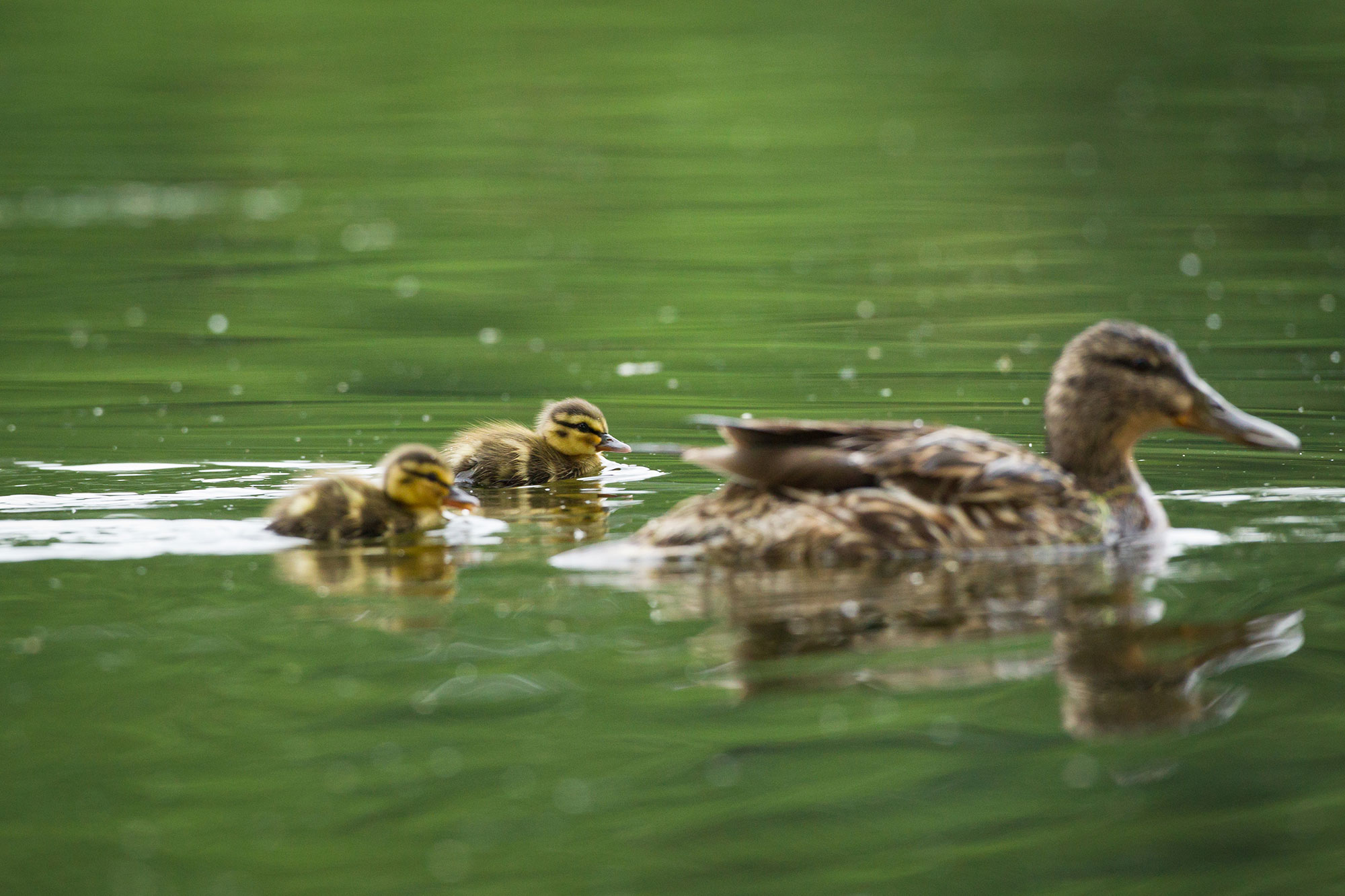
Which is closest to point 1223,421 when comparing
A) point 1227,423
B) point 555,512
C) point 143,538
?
point 1227,423

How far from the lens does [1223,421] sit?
6.45m

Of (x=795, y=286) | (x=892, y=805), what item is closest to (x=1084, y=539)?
(x=892, y=805)

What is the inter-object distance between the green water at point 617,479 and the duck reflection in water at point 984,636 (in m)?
0.03

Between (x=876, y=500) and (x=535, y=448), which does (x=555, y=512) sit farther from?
(x=876, y=500)

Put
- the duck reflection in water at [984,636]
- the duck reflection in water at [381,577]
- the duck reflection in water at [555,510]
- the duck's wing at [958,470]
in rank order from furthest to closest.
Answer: the duck reflection in water at [555,510]
the duck's wing at [958,470]
the duck reflection in water at [381,577]
the duck reflection in water at [984,636]

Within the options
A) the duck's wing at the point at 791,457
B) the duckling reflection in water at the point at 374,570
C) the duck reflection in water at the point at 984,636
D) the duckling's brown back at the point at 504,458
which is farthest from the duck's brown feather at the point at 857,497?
the duckling's brown back at the point at 504,458

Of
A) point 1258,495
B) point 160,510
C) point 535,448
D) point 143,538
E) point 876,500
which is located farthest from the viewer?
point 535,448

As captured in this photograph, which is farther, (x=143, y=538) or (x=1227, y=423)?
(x=1227, y=423)

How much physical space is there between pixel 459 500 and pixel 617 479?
146cm

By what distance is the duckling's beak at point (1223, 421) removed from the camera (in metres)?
6.43

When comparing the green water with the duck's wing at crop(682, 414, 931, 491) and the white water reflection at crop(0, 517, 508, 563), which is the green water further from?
the duck's wing at crop(682, 414, 931, 491)

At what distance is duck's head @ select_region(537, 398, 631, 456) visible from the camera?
7.99m

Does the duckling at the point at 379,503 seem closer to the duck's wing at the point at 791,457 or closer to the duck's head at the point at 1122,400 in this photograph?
the duck's wing at the point at 791,457

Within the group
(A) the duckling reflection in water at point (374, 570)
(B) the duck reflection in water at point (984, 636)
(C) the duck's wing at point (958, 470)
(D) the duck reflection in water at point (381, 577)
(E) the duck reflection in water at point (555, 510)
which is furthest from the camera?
(E) the duck reflection in water at point (555, 510)
